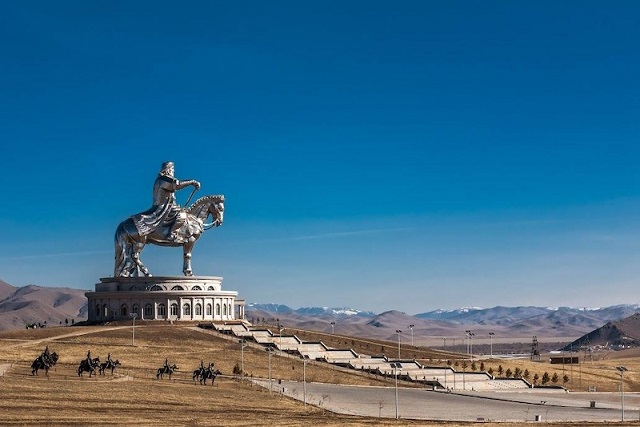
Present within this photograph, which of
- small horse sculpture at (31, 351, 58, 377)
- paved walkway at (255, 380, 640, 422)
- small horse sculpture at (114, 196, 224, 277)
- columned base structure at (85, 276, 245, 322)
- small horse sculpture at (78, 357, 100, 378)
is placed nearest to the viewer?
paved walkway at (255, 380, 640, 422)

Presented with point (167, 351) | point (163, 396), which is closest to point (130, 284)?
point (167, 351)

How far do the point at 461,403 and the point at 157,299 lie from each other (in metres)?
54.1

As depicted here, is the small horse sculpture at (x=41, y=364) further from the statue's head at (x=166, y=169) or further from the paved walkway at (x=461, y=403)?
the statue's head at (x=166, y=169)

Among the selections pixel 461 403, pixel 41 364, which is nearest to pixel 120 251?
pixel 41 364

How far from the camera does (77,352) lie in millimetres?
94875

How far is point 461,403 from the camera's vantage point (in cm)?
7662

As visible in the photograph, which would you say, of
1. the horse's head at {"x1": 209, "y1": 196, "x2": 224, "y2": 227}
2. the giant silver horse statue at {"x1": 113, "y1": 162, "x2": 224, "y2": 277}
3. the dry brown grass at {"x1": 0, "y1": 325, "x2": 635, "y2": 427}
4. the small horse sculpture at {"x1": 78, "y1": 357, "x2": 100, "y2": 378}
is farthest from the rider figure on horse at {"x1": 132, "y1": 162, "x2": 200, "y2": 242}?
the small horse sculpture at {"x1": 78, "y1": 357, "x2": 100, "y2": 378}

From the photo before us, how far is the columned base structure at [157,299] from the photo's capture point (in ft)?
396

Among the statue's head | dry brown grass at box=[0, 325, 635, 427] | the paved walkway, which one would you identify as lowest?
the paved walkway

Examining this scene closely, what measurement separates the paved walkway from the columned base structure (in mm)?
37639

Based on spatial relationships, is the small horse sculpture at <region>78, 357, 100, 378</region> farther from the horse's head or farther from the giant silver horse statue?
the horse's head

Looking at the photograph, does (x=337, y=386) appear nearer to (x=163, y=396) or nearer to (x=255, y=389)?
(x=255, y=389)

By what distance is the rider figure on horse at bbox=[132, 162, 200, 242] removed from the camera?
404 ft

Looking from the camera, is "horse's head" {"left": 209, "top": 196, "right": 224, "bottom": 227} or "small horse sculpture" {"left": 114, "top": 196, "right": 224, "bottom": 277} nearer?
"small horse sculpture" {"left": 114, "top": 196, "right": 224, "bottom": 277}
